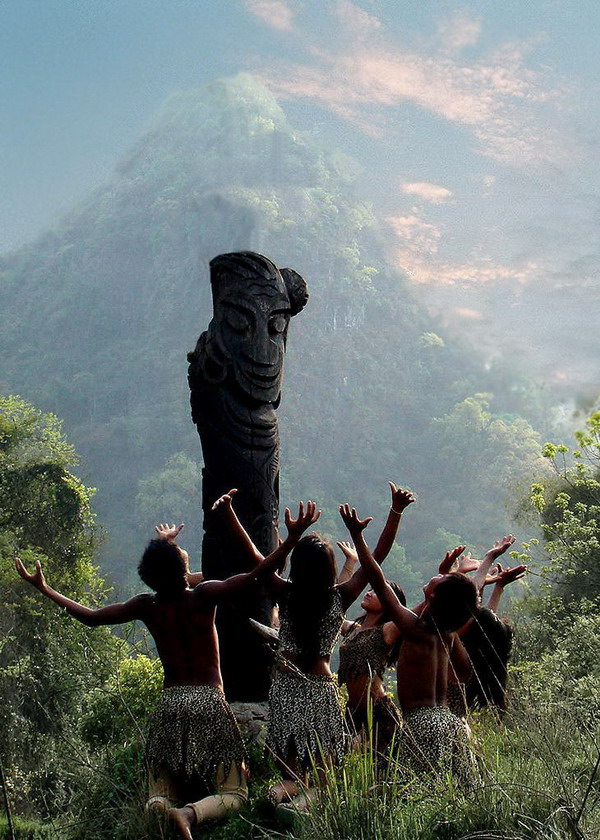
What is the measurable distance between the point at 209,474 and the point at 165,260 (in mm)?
101809

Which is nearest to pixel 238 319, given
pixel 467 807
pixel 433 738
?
pixel 433 738

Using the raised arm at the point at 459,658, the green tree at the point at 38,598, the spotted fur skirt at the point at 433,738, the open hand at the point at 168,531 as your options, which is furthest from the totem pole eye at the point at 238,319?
the green tree at the point at 38,598

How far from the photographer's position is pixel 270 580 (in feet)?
15.6

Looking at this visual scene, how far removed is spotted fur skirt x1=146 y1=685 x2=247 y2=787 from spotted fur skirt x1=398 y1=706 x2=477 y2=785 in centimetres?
94

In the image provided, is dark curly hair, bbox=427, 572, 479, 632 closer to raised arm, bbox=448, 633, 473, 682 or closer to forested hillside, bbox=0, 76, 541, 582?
raised arm, bbox=448, 633, 473, 682

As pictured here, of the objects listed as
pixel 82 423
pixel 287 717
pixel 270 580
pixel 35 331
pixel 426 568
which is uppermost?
pixel 35 331

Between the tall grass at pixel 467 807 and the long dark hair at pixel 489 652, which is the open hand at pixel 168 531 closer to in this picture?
the tall grass at pixel 467 807

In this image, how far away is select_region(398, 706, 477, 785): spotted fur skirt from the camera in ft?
14.9

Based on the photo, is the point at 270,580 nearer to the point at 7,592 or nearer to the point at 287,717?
the point at 287,717

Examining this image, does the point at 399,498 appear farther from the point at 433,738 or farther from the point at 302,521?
the point at 433,738

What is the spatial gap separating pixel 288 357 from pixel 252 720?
87.3m

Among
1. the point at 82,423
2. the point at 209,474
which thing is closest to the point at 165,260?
the point at 82,423

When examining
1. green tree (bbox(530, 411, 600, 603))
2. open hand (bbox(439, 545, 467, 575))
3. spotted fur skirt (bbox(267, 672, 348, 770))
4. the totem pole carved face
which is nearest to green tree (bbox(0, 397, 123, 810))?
green tree (bbox(530, 411, 600, 603))

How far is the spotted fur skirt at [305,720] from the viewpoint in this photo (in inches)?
183
